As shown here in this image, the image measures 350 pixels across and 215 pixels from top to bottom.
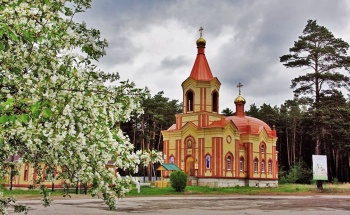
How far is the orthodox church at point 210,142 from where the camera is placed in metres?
37.5

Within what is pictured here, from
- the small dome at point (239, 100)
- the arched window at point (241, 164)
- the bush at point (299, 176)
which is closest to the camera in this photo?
the arched window at point (241, 164)

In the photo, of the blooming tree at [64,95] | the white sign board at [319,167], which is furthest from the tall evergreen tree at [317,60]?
the blooming tree at [64,95]

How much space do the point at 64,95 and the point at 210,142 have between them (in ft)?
114

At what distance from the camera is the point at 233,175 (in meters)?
38.6

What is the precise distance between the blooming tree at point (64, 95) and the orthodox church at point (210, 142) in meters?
33.0

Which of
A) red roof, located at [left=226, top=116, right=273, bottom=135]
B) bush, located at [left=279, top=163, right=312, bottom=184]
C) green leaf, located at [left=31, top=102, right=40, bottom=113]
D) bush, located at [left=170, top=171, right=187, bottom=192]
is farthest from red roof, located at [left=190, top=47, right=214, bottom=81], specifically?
green leaf, located at [left=31, top=102, right=40, bottom=113]

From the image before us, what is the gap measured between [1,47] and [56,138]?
3.47 feet

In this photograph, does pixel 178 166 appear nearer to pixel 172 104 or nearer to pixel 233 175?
pixel 233 175

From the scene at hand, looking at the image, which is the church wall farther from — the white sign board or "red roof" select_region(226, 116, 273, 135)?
the white sign board

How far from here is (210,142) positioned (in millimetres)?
37875

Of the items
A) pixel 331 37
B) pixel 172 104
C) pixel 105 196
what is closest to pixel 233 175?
pixel 331 37

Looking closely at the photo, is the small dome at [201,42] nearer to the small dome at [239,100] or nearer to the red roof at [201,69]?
the red roof at [201,69]

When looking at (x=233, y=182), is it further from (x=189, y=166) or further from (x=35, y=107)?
(x=35, y=107)

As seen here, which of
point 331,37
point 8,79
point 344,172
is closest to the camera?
point 8,79
